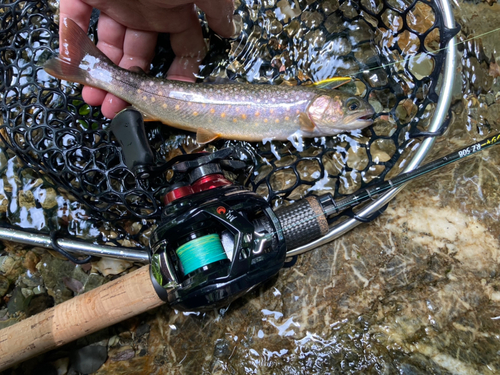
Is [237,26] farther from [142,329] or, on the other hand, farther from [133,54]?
[142,329]

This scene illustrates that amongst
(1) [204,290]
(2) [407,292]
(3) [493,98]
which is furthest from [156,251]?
(3) [493,98]

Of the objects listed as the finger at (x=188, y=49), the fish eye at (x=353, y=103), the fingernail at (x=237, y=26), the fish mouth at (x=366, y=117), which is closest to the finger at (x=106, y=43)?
the finger at (x=188, y=49)

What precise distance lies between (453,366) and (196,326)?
1.52 meters

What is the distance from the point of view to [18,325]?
1.88 m

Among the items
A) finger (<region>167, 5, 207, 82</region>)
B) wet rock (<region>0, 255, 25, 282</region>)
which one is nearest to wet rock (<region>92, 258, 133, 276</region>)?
wet rock (<region>0, 255, 25, 282</region>)

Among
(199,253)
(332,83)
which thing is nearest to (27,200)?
(199,253)

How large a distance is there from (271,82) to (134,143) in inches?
43.7

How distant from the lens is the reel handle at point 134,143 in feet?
6.36

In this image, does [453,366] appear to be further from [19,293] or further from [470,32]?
[19,293]

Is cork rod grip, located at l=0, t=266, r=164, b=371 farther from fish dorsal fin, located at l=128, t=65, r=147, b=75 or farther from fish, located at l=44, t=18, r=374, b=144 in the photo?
fish dorsal fin, located at l=128, t=65, r=147, b=75

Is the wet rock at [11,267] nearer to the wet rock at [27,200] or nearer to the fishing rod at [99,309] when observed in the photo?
the wet rock at [27,200]

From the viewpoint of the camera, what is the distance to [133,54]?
2.49m

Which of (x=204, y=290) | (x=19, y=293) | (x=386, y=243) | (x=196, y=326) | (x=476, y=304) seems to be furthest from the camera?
(x=19, y=293)

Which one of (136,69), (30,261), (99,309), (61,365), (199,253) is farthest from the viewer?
(30,261)
